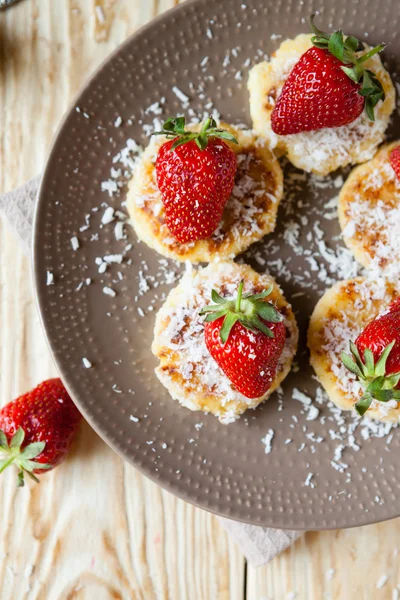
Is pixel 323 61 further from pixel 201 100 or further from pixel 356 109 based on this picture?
pixel 201 100

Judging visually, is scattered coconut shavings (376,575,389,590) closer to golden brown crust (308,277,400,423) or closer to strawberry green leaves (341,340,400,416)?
golden brown crust (308,277,400,423)

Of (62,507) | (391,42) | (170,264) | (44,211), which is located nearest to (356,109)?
(391,42)

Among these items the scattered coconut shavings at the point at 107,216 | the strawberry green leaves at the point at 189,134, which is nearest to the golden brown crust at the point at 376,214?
the strawberry green leaves at the point at 189,134

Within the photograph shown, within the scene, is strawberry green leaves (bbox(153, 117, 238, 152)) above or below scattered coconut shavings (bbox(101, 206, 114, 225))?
above

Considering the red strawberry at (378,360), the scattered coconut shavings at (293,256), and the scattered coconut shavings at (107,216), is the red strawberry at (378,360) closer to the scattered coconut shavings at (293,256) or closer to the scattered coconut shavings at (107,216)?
the scattered coconut shavings at (293,256)

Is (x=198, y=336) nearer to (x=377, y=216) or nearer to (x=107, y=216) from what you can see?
(x=107, y=216)

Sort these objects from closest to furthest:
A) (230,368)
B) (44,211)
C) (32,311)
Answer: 1. (230,368)
2. (44,211)
3. (32,311)

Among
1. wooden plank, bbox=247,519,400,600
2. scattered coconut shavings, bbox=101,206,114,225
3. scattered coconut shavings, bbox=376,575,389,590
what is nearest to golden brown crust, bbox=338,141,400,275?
scattered coconut shavings, bbox=101,206,114,225
